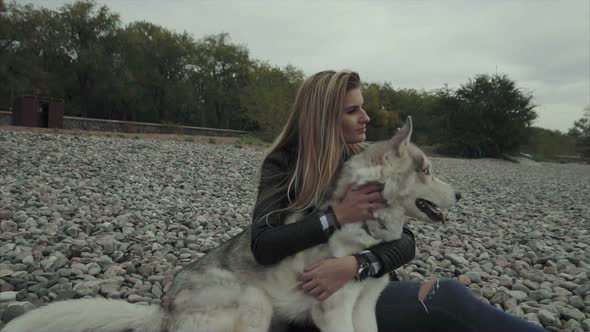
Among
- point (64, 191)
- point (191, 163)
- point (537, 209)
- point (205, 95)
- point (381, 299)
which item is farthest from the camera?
point (205, 95)

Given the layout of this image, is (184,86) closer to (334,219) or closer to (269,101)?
(269,101)

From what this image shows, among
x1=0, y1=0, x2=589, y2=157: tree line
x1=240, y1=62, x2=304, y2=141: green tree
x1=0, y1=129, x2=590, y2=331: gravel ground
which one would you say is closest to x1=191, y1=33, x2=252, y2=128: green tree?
x1=0, y1=0, x2=589, y2=157: tree line

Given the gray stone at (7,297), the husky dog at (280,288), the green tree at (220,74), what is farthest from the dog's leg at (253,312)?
the green tree at (220,74)

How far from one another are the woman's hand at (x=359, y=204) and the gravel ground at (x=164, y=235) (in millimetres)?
1809

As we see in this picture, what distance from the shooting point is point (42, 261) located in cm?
368

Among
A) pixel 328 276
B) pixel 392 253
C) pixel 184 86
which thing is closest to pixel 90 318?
pixel 328 276

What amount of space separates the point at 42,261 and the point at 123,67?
34406 millimetres

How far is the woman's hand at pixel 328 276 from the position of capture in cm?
204

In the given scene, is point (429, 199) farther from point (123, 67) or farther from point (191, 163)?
point (123, 67)

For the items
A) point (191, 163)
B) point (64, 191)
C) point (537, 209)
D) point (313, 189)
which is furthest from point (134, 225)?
point (537, 209)

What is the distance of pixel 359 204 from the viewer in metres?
2.23

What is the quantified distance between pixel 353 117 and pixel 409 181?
0.55 metres

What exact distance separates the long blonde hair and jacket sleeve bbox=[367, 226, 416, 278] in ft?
1.45

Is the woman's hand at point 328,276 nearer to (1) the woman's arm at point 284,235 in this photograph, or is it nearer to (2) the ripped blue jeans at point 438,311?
(1) the woman's arm at point 284,235
